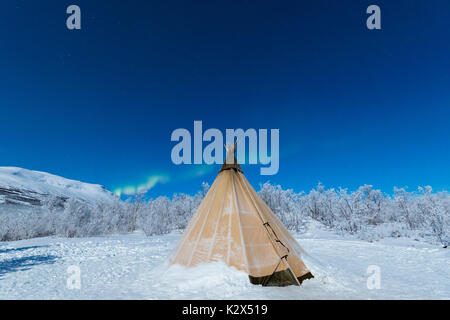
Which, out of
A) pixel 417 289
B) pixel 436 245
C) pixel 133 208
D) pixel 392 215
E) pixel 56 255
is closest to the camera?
pixel 417 289

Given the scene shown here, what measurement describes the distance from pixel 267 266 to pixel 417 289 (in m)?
3.05

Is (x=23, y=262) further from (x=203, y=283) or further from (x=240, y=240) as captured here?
(x=240, y=240)

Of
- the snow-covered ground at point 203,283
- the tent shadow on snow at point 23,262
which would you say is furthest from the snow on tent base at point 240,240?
the tent shadow on snow at point 23,262

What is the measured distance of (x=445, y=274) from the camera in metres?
5.25

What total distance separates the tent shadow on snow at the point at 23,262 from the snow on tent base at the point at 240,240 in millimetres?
4789

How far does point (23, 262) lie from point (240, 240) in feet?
24.9

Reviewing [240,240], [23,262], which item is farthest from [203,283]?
[23,262]

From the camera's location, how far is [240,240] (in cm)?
466

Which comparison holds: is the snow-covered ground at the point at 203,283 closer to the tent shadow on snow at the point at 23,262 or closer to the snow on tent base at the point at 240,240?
the tent shadow on snow at the point at 23,262

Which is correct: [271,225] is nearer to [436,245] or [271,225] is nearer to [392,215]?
[436,245]

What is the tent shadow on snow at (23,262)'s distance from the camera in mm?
5919

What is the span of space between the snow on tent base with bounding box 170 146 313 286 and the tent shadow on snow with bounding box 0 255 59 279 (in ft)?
15.7
